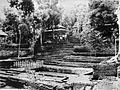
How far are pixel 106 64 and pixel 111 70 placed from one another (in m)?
0.28

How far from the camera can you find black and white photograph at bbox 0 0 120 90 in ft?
28.6

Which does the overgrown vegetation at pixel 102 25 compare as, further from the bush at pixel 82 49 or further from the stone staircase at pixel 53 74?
the stone staircase at pixel 53 74

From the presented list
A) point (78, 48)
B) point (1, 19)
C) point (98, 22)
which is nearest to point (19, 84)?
point (78, 48)

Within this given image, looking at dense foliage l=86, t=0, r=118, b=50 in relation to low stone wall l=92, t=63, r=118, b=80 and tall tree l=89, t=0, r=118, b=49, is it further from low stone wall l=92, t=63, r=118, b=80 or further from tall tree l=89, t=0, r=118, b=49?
low stone wall l=92, t=63, r=118, b=80

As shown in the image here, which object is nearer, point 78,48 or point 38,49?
point 78,48

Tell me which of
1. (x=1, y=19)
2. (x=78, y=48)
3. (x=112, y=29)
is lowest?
(x=78, y=48)

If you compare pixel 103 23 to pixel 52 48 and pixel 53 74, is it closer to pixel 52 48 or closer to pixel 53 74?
pixel 52 48

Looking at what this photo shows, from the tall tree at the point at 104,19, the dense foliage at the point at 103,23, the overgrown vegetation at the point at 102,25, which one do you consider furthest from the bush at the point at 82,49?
the tall tree at the point at 104,19

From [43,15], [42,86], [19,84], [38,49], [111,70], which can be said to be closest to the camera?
[111,70]

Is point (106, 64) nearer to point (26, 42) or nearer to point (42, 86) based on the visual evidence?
point (42, 86)

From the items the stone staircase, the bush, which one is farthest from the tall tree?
the stone staircase

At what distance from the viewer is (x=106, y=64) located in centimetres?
630

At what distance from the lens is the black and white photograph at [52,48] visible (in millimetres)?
8706

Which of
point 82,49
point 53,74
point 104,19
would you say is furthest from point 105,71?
point 104,19
